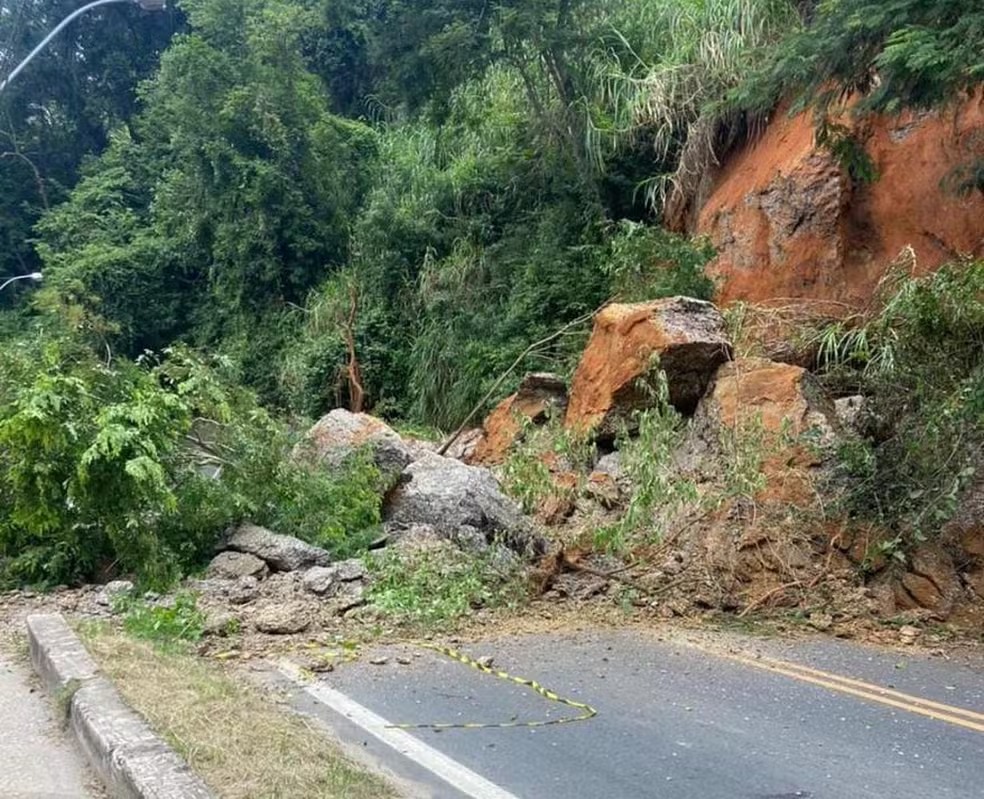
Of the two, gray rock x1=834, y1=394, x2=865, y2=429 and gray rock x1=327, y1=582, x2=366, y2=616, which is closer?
gray rock x1=327, y1=582, x2=366, y2=616

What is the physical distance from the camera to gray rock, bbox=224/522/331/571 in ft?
32.8

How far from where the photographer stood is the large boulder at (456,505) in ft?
35.0

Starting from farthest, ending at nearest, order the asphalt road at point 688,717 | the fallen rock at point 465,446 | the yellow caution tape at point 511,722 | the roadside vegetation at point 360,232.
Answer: the fallen rock at point 465,446
the roadside vegetation at point 360,232
the yellow caution tape at point 511,722
the asphalt road at point 688,717

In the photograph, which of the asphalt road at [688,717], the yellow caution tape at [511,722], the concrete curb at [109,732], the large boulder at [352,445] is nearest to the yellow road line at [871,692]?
the asphalt road at [688,717]

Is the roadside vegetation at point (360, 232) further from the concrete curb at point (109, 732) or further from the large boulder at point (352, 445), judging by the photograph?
the concrete curb at point (109, 732)

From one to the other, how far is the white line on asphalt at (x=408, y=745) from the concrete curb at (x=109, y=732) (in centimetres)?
130

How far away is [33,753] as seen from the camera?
17.5ft

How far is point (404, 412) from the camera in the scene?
22.6 m

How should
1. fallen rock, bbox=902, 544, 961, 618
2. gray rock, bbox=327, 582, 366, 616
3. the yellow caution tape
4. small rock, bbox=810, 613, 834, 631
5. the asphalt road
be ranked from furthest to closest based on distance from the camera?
fallen rock, bbox=902, 544, 961, 618 → gray rock, bbox=327, 582, 366, 616 → small rock, bbox=810, 613, 834, 631 → the yellow caution tape → the asphalt road

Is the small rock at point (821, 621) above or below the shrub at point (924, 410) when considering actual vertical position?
below

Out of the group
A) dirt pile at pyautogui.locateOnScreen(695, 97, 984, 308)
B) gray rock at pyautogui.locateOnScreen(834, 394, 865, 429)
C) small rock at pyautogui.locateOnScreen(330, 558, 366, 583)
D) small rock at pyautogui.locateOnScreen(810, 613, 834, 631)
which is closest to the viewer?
small rock at pyautogui.locateOnScreen(810, 613, 834, 631)

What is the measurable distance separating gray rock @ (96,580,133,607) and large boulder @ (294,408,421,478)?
2863 millimetres

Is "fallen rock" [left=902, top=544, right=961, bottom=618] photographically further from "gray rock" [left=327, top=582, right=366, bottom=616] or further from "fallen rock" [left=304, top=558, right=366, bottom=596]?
"fallen rock" [left=304, top=558, right=366, bottom=596]

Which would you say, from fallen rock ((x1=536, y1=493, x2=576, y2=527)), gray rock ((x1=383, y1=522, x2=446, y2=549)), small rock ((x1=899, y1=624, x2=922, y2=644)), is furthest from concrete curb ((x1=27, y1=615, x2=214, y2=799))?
small rock ((x1=899, y1=624, x2=922, y2=644))
